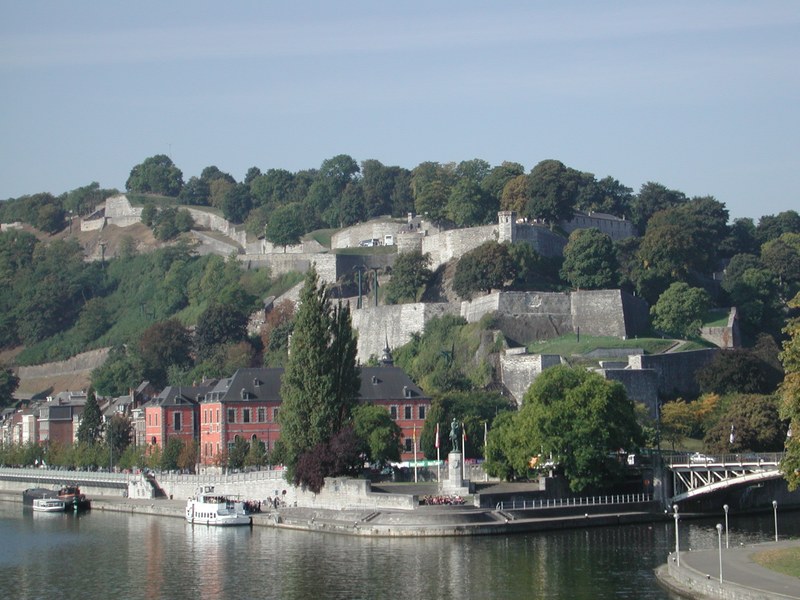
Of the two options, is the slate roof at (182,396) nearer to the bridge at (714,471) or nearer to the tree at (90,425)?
the tree at (90,425)

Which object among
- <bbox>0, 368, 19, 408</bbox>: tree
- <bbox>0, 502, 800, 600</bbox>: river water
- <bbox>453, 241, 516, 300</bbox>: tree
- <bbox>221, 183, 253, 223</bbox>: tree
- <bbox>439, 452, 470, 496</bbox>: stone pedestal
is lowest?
<bbox>0, 502, 800, 600</bbox>: river water

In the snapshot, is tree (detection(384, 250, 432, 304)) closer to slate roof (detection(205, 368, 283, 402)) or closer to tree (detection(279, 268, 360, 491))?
slate roof (detection(205, 368, 283, 402))

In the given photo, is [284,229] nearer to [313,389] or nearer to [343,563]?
[313,389]

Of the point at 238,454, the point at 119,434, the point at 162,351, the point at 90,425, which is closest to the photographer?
the point at 238,454

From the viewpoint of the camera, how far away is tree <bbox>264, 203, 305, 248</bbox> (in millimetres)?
125875

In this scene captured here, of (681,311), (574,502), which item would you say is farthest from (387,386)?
(574,502)

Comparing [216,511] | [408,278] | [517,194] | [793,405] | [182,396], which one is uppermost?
[517,194]

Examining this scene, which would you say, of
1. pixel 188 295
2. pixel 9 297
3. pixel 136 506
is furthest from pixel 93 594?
pixel 9 297

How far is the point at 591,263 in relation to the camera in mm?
96000

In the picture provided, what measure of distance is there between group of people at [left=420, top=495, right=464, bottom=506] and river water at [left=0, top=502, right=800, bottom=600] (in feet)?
10.8

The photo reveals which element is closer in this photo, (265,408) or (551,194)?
(265,408)

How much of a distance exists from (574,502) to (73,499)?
2886 cm

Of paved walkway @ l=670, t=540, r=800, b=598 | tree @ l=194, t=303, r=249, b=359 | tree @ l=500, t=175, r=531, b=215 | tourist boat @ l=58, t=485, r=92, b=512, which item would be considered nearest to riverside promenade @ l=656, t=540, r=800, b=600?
paved walkway @ l=670, t=540, r=800, b=598

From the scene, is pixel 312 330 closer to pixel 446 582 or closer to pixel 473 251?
pixel 446 582
